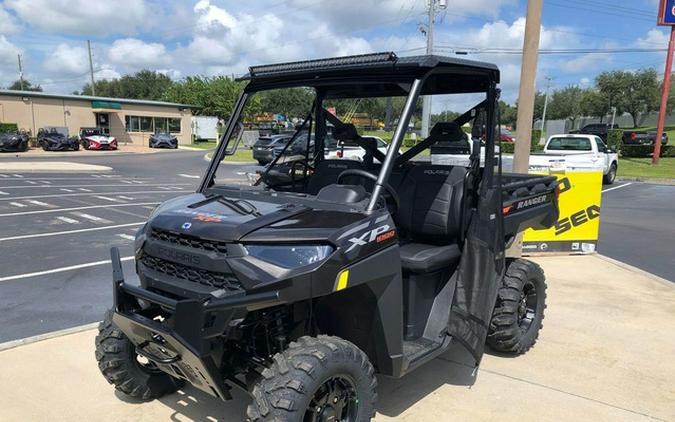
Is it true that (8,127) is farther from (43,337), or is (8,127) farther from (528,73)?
(528,73)

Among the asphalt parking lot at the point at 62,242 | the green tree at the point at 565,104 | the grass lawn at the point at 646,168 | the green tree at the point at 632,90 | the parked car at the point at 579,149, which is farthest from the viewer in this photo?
the green tree at the point at 565,104

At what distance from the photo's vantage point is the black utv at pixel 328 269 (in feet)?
8.52

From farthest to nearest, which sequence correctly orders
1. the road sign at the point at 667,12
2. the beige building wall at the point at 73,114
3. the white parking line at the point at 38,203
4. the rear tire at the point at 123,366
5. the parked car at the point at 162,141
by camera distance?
the parked car at the point at 162,141, the beige building wall at the point at 73,114, the road sign at the point at 667,12, the white parking line at the point at 38,203, the rear tire at the point at 123,366

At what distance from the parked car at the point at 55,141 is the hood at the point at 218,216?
3470 cm

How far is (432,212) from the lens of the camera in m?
3.82

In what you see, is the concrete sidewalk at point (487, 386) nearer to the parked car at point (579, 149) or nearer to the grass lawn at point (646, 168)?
the parked car at point (579, 149)

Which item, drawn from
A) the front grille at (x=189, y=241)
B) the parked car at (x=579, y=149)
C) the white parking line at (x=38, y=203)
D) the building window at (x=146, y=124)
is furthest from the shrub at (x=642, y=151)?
the building window at (x=146, y=124)

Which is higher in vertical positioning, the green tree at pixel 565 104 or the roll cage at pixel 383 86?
the green tree at pixel 565 104

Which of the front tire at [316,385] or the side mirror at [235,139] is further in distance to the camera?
the side mirror at [235,139]

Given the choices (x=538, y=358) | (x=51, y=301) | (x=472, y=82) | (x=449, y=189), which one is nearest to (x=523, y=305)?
(x=538, y=358)

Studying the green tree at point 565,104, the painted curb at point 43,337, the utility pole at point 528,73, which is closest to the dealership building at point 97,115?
the painted curb at point 43,337

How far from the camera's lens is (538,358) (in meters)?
4.48

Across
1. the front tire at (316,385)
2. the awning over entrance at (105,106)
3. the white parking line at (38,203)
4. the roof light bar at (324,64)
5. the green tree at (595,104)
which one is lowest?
the white parking line at (38,203)

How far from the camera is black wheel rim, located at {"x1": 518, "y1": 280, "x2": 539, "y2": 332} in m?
4.61
